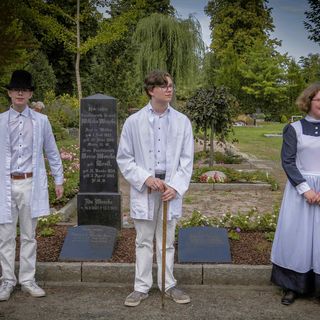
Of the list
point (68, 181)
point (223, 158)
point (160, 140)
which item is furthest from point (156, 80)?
point (223, 158)

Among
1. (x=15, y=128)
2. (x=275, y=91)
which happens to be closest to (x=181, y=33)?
(x=275, y=91)

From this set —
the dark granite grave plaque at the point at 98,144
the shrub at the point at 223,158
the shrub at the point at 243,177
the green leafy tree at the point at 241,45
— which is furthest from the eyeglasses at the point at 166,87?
the green leafy tree at the point at 241,45

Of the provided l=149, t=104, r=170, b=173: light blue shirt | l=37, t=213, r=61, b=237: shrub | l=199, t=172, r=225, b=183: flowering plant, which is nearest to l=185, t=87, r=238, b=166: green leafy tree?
l=199, t=172, r=225, b=183: flowering plant

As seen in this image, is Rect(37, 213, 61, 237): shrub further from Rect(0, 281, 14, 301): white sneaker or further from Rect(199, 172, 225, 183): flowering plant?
Rect(199, 172, 225, 183): flowering plant

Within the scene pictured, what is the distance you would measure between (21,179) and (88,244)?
4.11 feet

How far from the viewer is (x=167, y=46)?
24844 mm

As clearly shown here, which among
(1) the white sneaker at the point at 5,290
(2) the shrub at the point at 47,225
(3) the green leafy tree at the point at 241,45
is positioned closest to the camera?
(1) the white sneaker at the point at 5,290

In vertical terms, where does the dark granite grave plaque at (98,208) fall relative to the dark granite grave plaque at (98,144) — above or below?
below

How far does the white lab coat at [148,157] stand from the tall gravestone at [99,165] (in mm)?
2269

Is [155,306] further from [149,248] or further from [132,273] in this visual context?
[132,273]

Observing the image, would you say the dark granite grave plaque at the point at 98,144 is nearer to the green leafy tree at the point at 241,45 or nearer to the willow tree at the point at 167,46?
the willow tree at the point at 167,46

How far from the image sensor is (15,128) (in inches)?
186

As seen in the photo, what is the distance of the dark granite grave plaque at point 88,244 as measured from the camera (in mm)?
5414

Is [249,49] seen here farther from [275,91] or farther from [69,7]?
[69,7]
